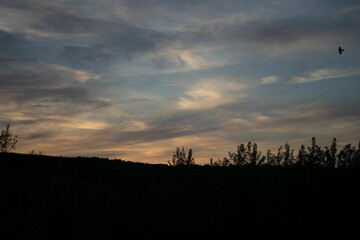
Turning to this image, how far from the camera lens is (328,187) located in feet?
63.6

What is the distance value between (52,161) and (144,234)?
1135 cm

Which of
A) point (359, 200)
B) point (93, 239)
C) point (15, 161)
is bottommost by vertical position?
point (93, 239)

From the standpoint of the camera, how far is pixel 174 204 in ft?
69.3

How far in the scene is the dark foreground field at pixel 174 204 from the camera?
52.1 ft

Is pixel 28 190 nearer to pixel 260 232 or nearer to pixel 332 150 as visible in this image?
pixel 260 232

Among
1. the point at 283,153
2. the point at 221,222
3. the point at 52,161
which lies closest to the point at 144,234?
the point at 221,222

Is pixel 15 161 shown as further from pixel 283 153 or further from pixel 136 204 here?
pixel 283 153

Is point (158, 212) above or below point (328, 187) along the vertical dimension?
below

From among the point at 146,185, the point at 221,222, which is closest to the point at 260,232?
the point at 221,222

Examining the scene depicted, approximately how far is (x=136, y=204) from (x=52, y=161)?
7.72 m

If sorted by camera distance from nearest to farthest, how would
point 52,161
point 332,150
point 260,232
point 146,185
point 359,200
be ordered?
point 260,232 → point 359,200 → point 146,185 → point 52,161 → point 332,150

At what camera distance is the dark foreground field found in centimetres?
1588

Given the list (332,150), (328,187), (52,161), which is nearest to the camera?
(328,187)

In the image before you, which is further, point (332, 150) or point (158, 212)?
point (332, 150)
